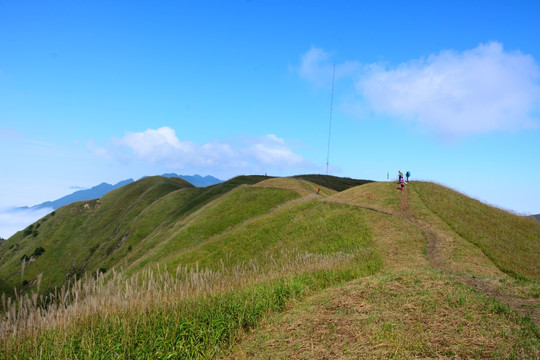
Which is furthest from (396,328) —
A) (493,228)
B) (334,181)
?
(334,181)

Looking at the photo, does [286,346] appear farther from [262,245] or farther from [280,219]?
[280,219]

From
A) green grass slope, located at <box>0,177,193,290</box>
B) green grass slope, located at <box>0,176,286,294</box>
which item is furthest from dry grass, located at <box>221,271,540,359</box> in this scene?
green grass slope, located at <box>0,177,193,290</box>

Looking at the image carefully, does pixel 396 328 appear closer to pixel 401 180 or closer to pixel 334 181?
pixel 401 180

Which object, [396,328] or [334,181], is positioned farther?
[334,181]

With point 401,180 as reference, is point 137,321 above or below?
below

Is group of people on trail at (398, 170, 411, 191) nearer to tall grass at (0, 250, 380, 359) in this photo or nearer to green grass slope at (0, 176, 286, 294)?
green grass slope at (0, 176, 286, 294)

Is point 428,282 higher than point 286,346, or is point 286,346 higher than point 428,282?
Answer: point 428,282

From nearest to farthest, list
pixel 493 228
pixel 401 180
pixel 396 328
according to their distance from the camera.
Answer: pixel 396 328, pixel 493 228, pixel 401 180

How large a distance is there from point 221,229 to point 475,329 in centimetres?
4301

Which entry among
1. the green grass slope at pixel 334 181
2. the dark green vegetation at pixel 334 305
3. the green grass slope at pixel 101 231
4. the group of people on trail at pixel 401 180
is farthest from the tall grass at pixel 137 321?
the green grass slope at pixel 334 181

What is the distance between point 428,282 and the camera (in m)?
11.0

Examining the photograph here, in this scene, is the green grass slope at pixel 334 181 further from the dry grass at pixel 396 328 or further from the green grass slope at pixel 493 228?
the dry grass at pixel 396 328

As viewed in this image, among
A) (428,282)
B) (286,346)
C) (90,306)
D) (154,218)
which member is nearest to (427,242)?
(428,282)

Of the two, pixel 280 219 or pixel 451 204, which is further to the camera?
pixel 280 219
